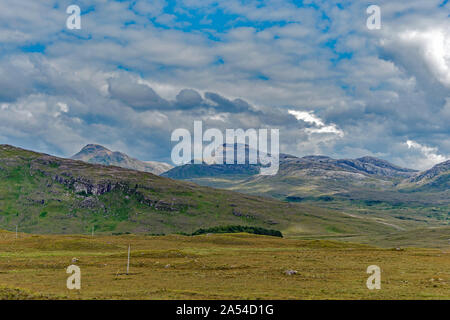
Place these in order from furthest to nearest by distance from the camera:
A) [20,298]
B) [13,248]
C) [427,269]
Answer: [13,248]
[427,269]
[20,298]

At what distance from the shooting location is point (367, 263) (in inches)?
3629

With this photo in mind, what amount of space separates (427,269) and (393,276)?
1385 cm

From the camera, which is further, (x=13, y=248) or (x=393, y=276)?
(x=13, y=248)

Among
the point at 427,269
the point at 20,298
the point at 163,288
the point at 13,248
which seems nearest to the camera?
the point at 20,298

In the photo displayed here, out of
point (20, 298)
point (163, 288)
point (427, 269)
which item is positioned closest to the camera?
point (20, 298)
